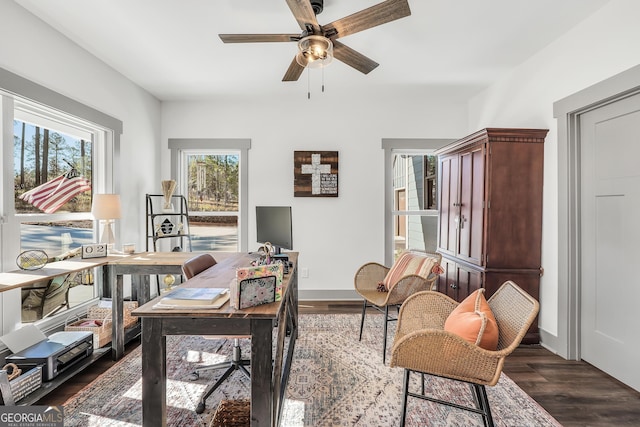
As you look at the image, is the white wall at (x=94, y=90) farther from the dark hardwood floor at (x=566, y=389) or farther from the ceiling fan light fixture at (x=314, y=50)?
the ceiling fan light fixture at (x=314, y=50)

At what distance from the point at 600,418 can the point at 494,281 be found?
3.56ft

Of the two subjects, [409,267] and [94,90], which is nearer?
[409,267]

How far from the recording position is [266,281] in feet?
4.74

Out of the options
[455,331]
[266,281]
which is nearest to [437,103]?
[455,331]

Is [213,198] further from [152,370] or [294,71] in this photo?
[152,370]

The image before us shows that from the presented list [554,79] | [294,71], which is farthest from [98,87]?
[554,79]

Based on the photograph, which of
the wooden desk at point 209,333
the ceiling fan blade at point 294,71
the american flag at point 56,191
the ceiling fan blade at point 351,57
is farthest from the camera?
the american flag at point 56,191

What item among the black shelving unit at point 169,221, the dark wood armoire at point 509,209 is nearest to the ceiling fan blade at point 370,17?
the dark wood armoire at point 509,209

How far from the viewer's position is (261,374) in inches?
52.2

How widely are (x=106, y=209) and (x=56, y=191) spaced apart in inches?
15.0

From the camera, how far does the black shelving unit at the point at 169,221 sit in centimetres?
363

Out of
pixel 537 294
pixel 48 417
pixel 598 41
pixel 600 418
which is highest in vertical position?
pixel 598 41

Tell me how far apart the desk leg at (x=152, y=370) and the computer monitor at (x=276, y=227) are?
3.94 feet

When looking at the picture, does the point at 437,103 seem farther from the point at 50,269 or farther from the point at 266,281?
the point at 50,269
